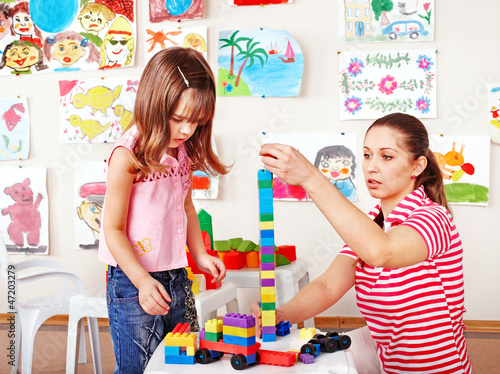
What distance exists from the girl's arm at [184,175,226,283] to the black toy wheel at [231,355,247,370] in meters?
0.44

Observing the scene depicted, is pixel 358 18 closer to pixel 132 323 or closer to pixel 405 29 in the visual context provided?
pixel 405 29

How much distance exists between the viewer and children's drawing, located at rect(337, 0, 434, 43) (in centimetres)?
206

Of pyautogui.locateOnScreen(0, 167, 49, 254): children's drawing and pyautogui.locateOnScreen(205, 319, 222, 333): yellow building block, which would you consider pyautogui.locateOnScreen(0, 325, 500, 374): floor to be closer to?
pyautogui.locateOnScreen(0, 167, 49, 254): children's drawing

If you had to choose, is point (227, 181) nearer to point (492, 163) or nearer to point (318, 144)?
point (318, 144)

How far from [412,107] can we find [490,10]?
0.47 metres

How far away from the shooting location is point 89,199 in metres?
2.27

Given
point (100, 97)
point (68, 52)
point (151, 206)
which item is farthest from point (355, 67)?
point (151, 206)

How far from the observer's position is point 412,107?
2072mm

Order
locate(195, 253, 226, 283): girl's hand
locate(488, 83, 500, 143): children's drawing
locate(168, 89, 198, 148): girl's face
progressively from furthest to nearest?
locate(488, 83, 500, 143): children's drawing → locate(195, 253, 226, 283): girl's hand → locate(168, 89, 198, 148): girl's face

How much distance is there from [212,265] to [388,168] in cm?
43

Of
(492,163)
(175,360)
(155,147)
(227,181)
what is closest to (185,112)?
(155,147)

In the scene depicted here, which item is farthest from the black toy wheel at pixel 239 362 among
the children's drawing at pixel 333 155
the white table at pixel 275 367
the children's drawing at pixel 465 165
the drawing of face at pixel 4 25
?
the drawing of face at pixel 4 25

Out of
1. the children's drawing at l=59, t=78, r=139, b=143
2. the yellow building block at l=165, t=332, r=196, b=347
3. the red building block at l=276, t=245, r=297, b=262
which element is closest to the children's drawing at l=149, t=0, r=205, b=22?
the children's drawing at l=59, t=78, r=139, b=143

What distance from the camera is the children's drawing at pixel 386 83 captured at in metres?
2.07
